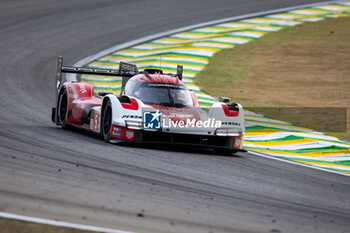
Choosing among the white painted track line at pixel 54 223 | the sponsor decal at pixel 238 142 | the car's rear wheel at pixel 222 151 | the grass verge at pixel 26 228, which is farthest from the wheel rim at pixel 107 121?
the grass verge at pixel 26 228

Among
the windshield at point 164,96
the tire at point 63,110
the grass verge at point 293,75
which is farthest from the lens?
the grass verge at point 293,75

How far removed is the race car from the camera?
10820 mm

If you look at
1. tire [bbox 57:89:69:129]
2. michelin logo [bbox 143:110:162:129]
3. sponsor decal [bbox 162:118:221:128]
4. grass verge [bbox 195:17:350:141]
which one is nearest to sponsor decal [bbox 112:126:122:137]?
michelin logo [bbox 143:110:162:129]

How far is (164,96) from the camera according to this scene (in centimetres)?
1178

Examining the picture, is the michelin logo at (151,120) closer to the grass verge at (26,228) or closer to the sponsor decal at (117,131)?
the sponsor decal at (117,131)

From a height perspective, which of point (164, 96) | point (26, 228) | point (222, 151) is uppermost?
point (164, 96)

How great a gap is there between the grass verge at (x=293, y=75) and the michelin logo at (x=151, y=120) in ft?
16.0

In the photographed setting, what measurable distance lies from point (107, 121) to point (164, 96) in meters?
1.10

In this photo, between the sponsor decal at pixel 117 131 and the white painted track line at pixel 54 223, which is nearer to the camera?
the white painted track line at pixel 54 223

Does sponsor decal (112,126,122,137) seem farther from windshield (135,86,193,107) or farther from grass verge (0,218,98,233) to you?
grass verge (0,218,98,233)

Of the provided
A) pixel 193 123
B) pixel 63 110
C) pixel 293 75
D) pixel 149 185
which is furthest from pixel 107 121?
pixel 293 75

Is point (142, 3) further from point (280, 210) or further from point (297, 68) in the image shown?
point (280, 210)

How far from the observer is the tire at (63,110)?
1330 cm

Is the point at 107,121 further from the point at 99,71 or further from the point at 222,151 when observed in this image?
the point at 99,71
